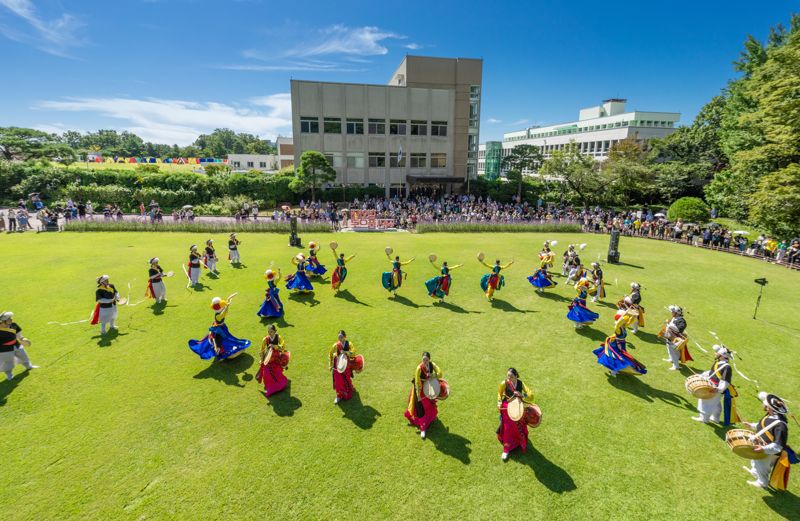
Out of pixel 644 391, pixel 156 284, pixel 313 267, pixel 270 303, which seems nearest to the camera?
pixel 644 391

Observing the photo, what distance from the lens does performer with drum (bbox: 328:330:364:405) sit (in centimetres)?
861

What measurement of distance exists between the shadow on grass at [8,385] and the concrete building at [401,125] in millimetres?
43477

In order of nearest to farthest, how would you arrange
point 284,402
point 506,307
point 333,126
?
point 284,402, point 506,307, point 333,126

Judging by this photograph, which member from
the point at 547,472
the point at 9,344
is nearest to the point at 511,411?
the point at 547,472

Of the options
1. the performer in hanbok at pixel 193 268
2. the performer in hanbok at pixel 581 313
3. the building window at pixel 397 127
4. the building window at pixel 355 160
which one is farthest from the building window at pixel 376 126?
the performer in hanbok at pixel 581 313

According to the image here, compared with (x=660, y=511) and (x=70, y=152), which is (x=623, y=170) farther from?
(x=70, y=152)

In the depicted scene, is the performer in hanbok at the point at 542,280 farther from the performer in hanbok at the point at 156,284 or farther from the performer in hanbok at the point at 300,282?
the performer in hanbok at the point at 156,284

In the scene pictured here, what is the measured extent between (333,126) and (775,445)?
50336 mm

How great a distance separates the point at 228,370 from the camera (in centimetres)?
1026

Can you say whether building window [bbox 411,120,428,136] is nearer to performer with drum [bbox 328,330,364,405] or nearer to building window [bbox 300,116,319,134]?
building window [bbox 300,116,319,134]

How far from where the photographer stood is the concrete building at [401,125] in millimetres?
49156

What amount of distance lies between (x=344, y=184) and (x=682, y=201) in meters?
37.4

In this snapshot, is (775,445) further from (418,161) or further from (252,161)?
(252,161)

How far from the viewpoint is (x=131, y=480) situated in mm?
6652
